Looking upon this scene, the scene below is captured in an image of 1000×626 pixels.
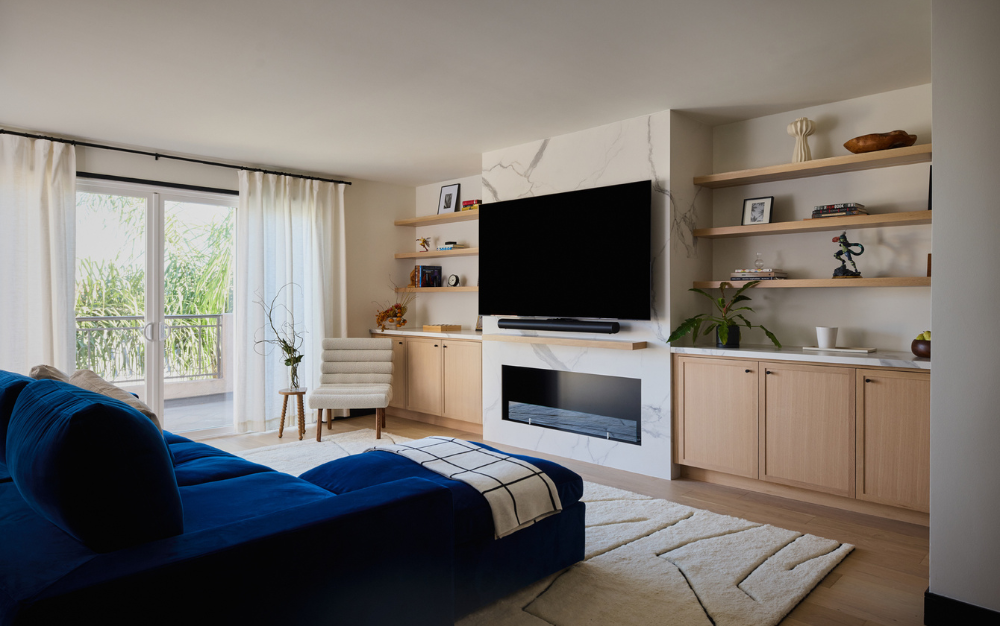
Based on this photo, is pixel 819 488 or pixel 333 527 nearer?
pixel 333 527

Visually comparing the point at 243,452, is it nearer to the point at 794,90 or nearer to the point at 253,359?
the point at 253,359

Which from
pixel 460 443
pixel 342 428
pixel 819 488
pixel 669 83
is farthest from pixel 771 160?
pixel 342 428

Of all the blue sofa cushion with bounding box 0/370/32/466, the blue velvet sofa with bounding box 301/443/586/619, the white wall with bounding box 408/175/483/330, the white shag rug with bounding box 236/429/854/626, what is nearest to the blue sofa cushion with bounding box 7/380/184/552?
the blue sofa cushion with bounding box 0/370/32/466

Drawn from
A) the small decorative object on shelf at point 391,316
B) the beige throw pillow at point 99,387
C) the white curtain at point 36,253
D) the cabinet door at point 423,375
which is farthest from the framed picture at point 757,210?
the white curtain at point 36,253

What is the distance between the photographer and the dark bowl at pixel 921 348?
319cm

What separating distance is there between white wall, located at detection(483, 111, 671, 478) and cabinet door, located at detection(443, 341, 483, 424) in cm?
33

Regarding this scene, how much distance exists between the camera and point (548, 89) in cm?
354

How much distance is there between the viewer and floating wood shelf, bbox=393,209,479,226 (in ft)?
19.0

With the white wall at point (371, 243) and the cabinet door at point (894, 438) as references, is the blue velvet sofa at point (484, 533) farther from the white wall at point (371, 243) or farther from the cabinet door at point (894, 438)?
the white wall at point (371, 243)

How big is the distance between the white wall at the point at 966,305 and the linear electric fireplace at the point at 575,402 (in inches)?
82.6

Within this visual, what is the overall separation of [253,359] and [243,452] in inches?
37.9

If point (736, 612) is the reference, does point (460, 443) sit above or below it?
above

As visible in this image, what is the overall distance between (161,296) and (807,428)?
4.77 meters

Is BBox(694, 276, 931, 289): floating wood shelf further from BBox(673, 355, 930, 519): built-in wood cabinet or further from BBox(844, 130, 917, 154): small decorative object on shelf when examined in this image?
BBox(844, 130, 917, 154): small decorative object on shelf
